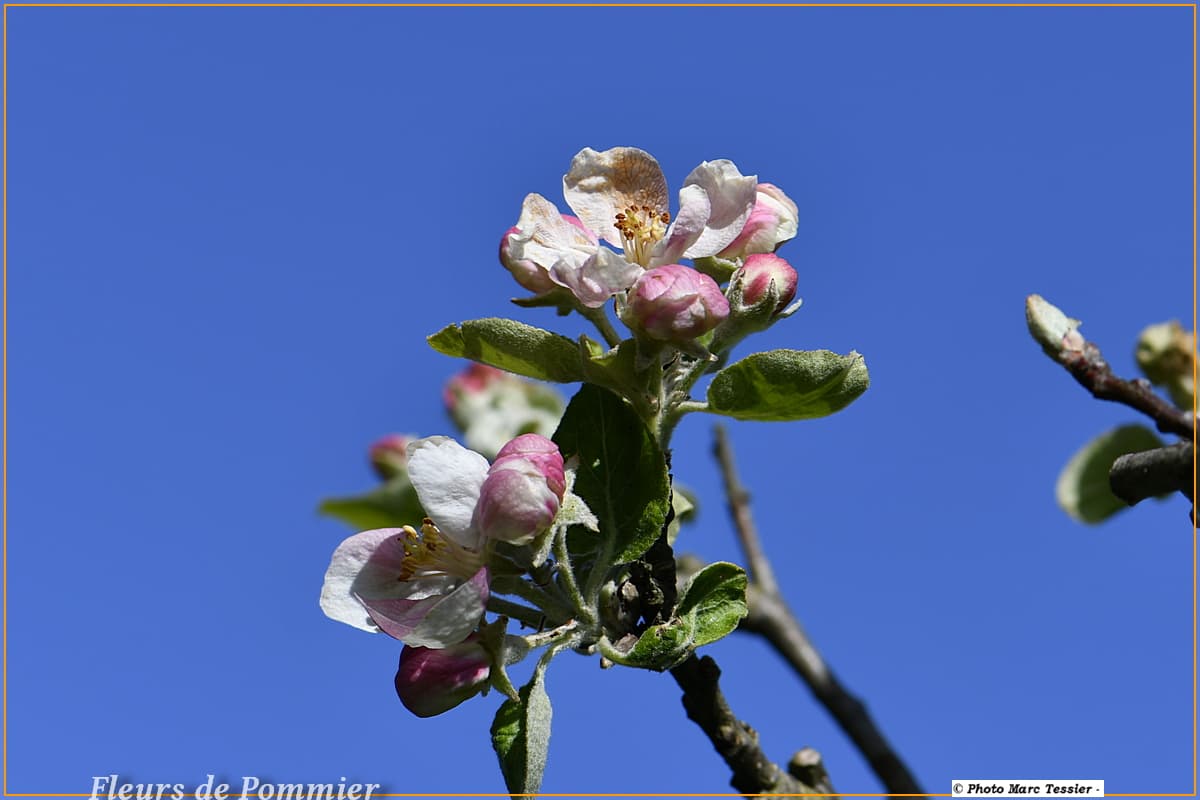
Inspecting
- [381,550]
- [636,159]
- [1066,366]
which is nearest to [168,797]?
[381,550]

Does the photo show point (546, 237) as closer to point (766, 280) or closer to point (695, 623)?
point (766, 280)

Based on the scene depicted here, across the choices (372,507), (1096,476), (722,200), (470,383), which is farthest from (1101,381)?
(470,383)

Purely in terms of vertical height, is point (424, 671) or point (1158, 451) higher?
point (1158, 451)

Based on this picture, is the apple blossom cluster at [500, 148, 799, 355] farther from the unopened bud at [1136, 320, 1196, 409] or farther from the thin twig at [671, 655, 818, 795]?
the unopened bud at [1136, 320, 1196, 409]

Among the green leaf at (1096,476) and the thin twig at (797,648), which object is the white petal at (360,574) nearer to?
the thin twig at (797,648)

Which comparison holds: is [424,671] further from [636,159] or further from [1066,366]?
[1066,366]

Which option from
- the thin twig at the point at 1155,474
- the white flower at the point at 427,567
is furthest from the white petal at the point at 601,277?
the thin twig at the point at 1155,474

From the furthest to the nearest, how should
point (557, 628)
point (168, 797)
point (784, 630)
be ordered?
point (784, 630) < point (168, 797) < point (557, 628)
